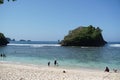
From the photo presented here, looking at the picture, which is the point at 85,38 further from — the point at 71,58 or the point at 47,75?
the point at 47,75

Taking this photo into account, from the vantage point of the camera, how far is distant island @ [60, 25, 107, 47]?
400 feet

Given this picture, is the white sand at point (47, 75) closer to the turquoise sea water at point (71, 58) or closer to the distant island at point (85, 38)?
the turquoise sea water at point (71, 58)

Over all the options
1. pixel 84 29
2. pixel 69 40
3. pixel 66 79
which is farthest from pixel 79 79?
pixel 84 29

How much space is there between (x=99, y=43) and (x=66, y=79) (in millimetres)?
109027

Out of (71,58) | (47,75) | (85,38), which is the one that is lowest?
(71,58)

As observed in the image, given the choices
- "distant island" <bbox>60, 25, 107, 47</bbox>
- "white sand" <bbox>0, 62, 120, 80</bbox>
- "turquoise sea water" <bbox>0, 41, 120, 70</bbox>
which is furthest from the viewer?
"distant island" <bbox>60, 25, 107, 47</bbox>

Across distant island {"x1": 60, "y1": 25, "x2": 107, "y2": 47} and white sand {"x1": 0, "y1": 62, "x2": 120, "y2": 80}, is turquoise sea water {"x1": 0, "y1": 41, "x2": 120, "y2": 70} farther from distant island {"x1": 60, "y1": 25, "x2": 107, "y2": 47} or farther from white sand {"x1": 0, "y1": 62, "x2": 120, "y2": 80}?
distant island {"x1": 60, "y1": 25, "x2": 107, "y2": 47}

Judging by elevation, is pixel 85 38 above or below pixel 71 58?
above

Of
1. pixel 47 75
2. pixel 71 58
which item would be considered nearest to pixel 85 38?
pixel 71 58

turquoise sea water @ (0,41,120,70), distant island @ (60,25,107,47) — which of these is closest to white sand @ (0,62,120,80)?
turquoise sea water @ (0,41,120,70)

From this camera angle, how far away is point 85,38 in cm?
12275

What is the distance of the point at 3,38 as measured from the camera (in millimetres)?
135250

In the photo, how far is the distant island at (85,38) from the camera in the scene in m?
122

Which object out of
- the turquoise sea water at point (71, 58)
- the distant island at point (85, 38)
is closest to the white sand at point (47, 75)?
the turquoise sea water at point (71, 58)
